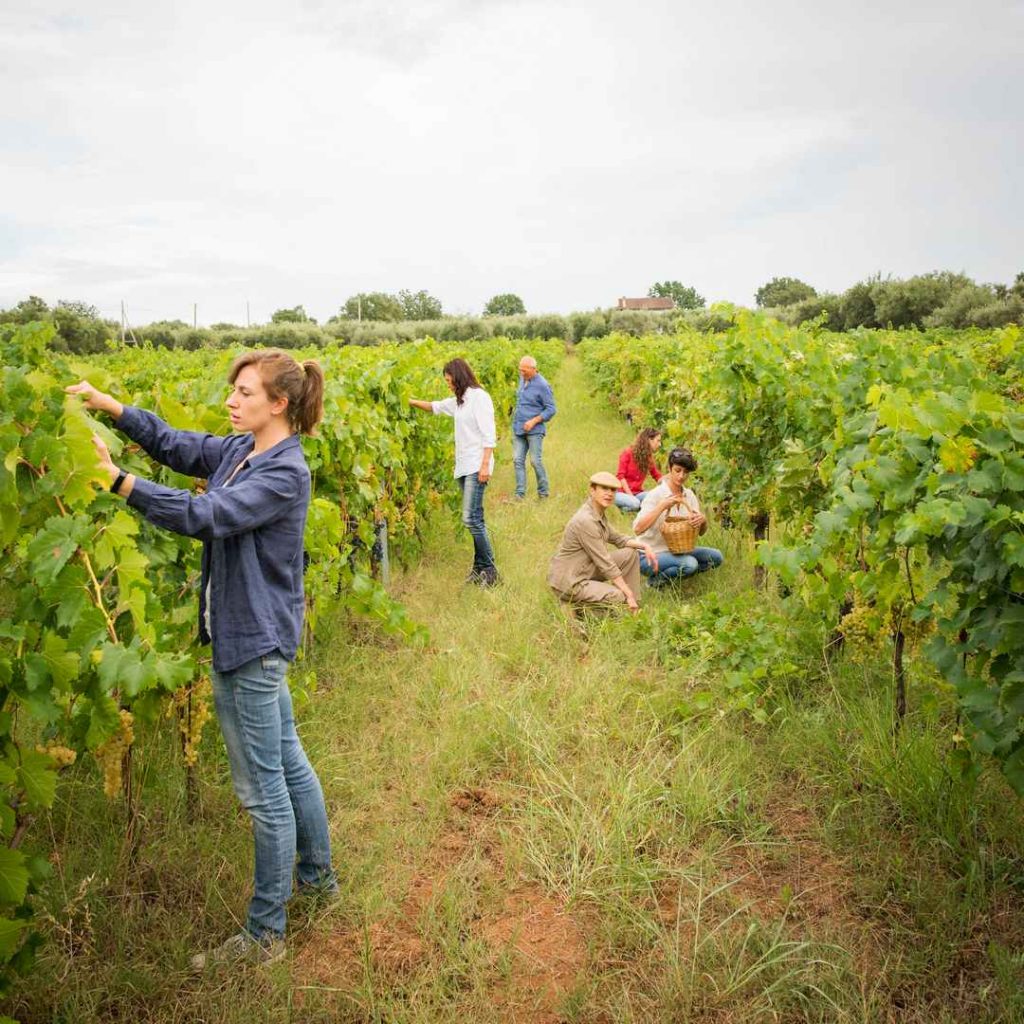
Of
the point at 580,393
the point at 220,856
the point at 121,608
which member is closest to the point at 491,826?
the point at 220,856

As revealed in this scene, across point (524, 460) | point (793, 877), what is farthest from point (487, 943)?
point (524, 460)

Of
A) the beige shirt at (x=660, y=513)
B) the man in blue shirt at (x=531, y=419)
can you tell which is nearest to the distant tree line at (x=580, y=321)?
the man in blue shirt at (x=531, y=419)

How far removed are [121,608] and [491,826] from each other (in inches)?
71.4

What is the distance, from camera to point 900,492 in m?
2.70

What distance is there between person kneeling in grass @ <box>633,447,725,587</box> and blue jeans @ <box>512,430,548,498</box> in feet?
10.4

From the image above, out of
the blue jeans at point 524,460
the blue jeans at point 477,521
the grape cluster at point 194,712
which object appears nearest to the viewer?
the grape cluster at point 194,712

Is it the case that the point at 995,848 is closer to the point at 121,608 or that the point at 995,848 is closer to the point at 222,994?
the point at 222,994

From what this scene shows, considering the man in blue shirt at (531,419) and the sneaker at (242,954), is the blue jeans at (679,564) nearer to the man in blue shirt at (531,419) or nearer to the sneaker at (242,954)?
the man in blue shirt at (531,419)

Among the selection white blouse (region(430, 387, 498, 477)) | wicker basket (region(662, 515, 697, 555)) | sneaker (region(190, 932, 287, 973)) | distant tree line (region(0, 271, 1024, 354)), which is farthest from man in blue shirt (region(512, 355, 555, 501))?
distant tree line (region(0, 271, 1024, 354))

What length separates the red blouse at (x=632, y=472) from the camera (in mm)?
7754

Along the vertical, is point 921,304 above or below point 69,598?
above

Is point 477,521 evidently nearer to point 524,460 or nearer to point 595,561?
point 595,561

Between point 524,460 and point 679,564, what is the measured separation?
3.59 m

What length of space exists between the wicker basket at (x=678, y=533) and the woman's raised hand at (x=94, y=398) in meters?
4.30
